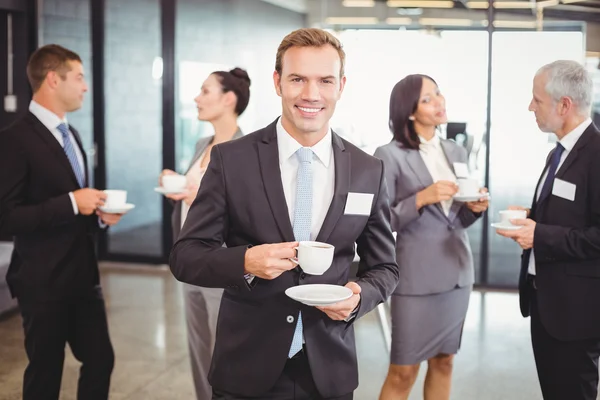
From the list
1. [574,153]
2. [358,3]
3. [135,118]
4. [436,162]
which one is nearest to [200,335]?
[436,162]

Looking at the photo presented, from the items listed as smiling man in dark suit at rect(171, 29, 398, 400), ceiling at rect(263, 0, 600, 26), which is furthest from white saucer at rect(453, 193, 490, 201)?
ceiling at rect(263, 0, 600, 26)

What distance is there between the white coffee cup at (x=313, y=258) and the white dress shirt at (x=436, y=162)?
5.07ft

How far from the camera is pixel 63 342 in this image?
3.04m

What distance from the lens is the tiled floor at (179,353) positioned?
4105 millimetres

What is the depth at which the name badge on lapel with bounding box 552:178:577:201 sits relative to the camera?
253cm

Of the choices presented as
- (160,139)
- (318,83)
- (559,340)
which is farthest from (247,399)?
(160,139)

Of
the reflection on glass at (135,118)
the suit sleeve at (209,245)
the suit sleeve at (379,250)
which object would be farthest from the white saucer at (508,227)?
the reflection on glass at (135,118)

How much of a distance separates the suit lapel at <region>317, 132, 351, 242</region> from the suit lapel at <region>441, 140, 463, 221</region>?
133cm

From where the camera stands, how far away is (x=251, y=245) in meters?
1.86

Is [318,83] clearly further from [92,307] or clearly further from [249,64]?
[249,64]

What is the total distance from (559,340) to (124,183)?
18.7 ft

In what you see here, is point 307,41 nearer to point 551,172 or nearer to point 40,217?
point 551,172

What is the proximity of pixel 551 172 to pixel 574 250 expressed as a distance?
0.31m

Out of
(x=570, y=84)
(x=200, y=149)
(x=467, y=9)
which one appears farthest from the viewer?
(x=467, y=9)
